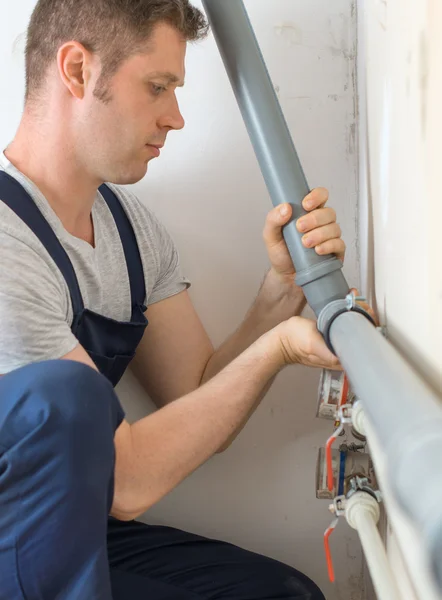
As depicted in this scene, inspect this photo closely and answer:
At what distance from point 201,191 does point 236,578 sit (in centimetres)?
61

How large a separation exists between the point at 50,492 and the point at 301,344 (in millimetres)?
364

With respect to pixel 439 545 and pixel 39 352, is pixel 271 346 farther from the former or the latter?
pixel 439 545

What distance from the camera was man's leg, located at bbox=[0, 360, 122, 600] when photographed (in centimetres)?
57

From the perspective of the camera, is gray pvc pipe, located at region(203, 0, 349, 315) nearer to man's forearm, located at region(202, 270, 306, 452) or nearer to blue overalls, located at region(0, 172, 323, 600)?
man's forearm, located at region(202, 270, 306, 452)

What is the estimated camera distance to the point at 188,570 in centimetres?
95

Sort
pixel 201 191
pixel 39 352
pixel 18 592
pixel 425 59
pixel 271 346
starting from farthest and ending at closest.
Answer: pixel 201 191 < pixel 271 346 < pixel 39 352 < pixel 18 592 < pixel 425 59

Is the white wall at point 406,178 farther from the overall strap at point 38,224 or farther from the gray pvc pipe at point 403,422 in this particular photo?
the overall strap at point 38,224

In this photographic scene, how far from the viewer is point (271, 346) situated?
858 millimetres

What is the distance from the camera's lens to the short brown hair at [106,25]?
2.75ft

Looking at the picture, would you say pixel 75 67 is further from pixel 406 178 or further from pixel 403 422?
pixel 403 422

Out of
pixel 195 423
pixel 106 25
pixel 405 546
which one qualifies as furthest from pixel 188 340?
pixel 405 546

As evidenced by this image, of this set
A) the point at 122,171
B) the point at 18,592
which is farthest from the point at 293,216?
the point at 18,592

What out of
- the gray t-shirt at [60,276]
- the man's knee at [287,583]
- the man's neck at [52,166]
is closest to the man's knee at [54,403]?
the gray t-shirt at [60,276]

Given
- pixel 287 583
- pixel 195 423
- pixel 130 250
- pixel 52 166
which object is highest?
pixel 52 166
